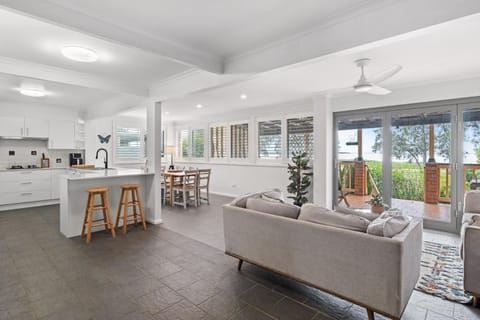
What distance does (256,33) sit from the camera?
2652 mm

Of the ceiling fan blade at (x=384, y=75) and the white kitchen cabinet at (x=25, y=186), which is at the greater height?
the ceiling fan blade at (x=384, y=75)

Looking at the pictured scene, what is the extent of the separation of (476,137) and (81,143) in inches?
345

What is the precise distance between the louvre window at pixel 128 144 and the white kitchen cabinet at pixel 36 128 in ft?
5.80

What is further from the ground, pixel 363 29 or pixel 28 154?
pixel 363 29

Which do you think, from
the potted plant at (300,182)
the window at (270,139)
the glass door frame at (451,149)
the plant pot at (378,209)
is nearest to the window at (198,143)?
the window at (270,139)

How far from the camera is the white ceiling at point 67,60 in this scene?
8.21 ft

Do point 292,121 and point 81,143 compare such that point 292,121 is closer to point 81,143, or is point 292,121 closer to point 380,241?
point 380,241

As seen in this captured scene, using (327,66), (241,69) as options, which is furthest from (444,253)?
(241,69)

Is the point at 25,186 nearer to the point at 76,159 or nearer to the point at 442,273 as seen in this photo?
the point at 76,159

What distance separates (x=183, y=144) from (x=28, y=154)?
4.29 m

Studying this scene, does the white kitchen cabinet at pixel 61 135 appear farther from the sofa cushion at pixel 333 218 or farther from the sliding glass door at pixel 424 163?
the sliding glass door at pixel 424 163

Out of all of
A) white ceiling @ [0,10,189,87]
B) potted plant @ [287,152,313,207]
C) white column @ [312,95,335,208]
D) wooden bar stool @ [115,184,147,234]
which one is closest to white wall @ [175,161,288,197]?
potted plant @ [287,152,313,207]

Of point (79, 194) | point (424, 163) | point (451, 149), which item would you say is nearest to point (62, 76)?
point (79, 194)

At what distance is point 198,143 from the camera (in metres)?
8.53
